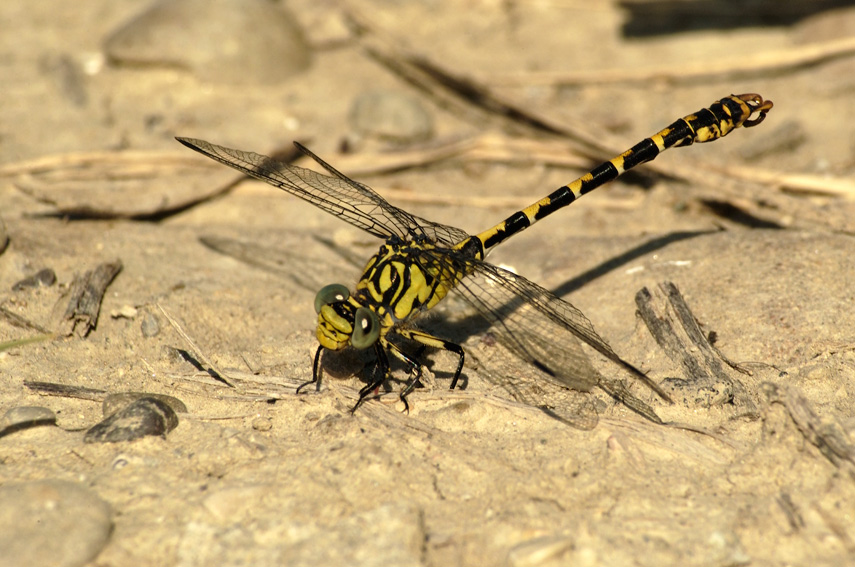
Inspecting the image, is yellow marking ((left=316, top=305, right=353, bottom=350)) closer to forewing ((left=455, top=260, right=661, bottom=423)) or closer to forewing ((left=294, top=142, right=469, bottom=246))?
forewing ((left=455, top=260, right=661, bottom=423))

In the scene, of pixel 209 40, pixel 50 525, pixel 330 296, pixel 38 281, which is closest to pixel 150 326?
pixel 38 281

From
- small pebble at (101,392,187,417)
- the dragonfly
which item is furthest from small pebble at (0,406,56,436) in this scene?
the dragonfly

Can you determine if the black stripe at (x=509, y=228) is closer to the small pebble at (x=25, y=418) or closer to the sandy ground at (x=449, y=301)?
the sandy ground at (x=449, y=301)

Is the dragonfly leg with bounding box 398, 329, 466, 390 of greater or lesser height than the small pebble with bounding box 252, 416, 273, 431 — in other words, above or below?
above

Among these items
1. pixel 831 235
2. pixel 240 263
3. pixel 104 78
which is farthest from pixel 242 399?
pixel 104 78

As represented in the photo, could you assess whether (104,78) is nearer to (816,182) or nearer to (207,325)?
(207,325)

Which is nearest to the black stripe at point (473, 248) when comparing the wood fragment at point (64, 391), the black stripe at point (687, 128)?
the black stripe at point (687, 128)
